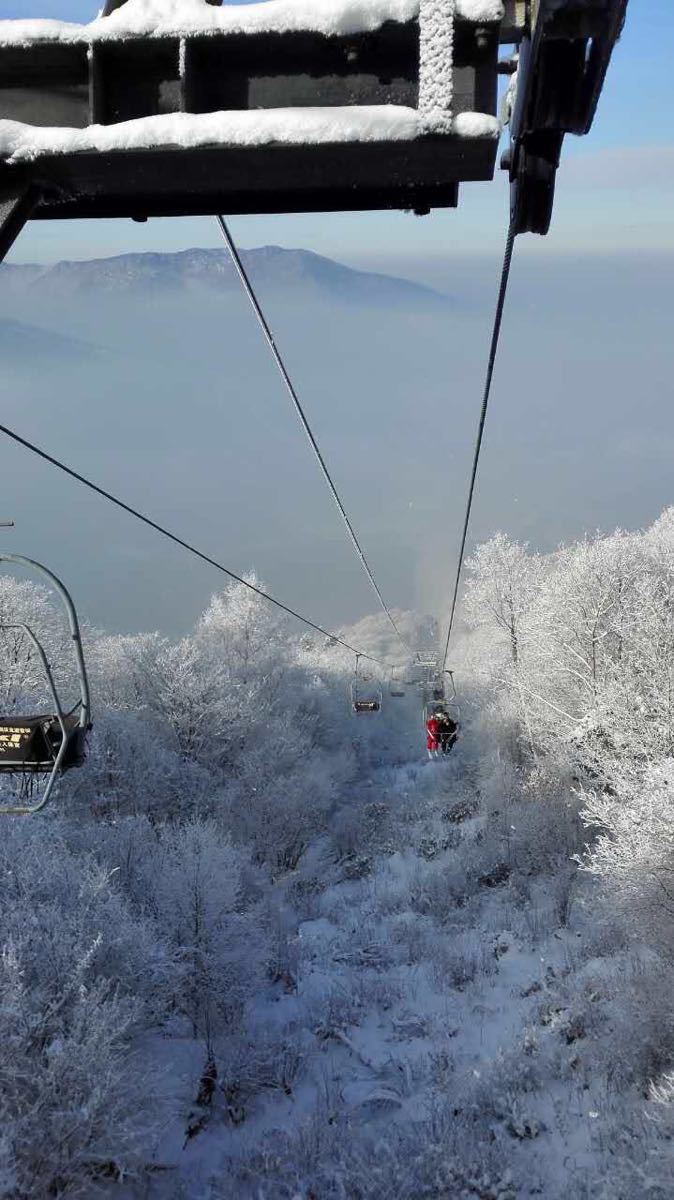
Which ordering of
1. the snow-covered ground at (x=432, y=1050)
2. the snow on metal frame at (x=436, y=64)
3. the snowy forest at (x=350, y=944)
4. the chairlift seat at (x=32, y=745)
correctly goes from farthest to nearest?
the snow-covered ground at (x=432, y=1050)
the snowy forest at (x=350, y=944)
the chairlift seat at (x=32, y=745)
the snow on metal frame at (x=436, y=64)

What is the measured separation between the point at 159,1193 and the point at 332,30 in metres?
19.4

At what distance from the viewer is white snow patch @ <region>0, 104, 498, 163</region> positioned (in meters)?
3.35

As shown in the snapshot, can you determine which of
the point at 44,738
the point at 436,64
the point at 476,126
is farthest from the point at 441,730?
the point at 436,64

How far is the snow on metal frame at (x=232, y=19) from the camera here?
10.9 feet

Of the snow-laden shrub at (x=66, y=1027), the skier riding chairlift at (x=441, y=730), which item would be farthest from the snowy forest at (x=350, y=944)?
the skier riding chairlift at (x=441, y=730)

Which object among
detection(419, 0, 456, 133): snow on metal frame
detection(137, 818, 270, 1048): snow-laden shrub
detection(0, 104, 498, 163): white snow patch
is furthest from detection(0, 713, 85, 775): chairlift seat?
detection(137, 818, 270, 1048): snow-laden shrub

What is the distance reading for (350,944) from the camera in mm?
24953

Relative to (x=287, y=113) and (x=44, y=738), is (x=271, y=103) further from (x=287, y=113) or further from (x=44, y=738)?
(x=44, y=738)

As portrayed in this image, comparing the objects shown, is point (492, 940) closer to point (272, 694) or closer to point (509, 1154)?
point (509, 1154)

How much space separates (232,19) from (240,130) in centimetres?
51

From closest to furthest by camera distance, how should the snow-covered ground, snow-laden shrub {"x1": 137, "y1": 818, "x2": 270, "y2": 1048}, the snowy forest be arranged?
the snowy forest < the snow-covered ground < snow-laden shrub {"x1": 137, "y1": 818, "x2": 270, "y2": 1048}

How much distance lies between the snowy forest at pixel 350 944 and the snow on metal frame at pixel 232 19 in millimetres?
15960

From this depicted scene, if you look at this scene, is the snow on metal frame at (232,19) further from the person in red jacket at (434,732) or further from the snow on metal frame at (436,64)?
the person in red jacket at (434,732)

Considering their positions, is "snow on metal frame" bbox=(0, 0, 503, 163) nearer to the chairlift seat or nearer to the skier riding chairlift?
the chairlift seat
